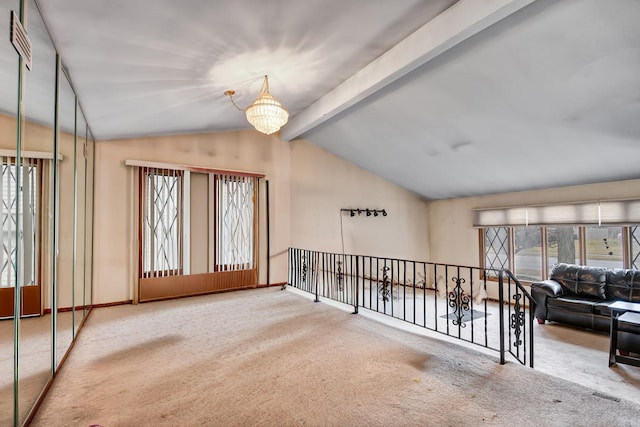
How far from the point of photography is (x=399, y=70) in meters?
3.30

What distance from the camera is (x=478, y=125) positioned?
4.32 meters

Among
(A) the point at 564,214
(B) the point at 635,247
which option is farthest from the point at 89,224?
(B) the point at 635,247

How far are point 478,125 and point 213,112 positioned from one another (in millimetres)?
3648

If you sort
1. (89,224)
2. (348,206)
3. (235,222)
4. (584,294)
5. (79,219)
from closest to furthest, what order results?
(79,219), (89,224), (584,294), (235,222), (348,206)

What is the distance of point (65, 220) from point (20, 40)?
168 cm

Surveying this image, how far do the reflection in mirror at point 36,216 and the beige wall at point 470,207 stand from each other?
6967 mm

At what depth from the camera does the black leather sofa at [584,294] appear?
4.31m

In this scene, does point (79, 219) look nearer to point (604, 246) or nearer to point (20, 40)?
point (20, 40)

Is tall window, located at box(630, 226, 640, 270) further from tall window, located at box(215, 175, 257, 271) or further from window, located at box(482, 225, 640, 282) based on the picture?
tall window, located at box(215, 175, 257, 271)

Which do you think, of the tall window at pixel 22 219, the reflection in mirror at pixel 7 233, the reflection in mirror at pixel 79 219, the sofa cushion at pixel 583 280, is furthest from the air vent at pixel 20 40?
the sofa cushion at pixel 583 280

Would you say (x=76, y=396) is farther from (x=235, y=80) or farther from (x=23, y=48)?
(x=235, y=80)

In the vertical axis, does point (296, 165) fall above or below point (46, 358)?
above

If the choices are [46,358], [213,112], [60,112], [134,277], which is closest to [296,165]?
[213,112]

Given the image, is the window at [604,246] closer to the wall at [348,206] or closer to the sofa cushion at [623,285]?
the sofa cushion at [623,285]
